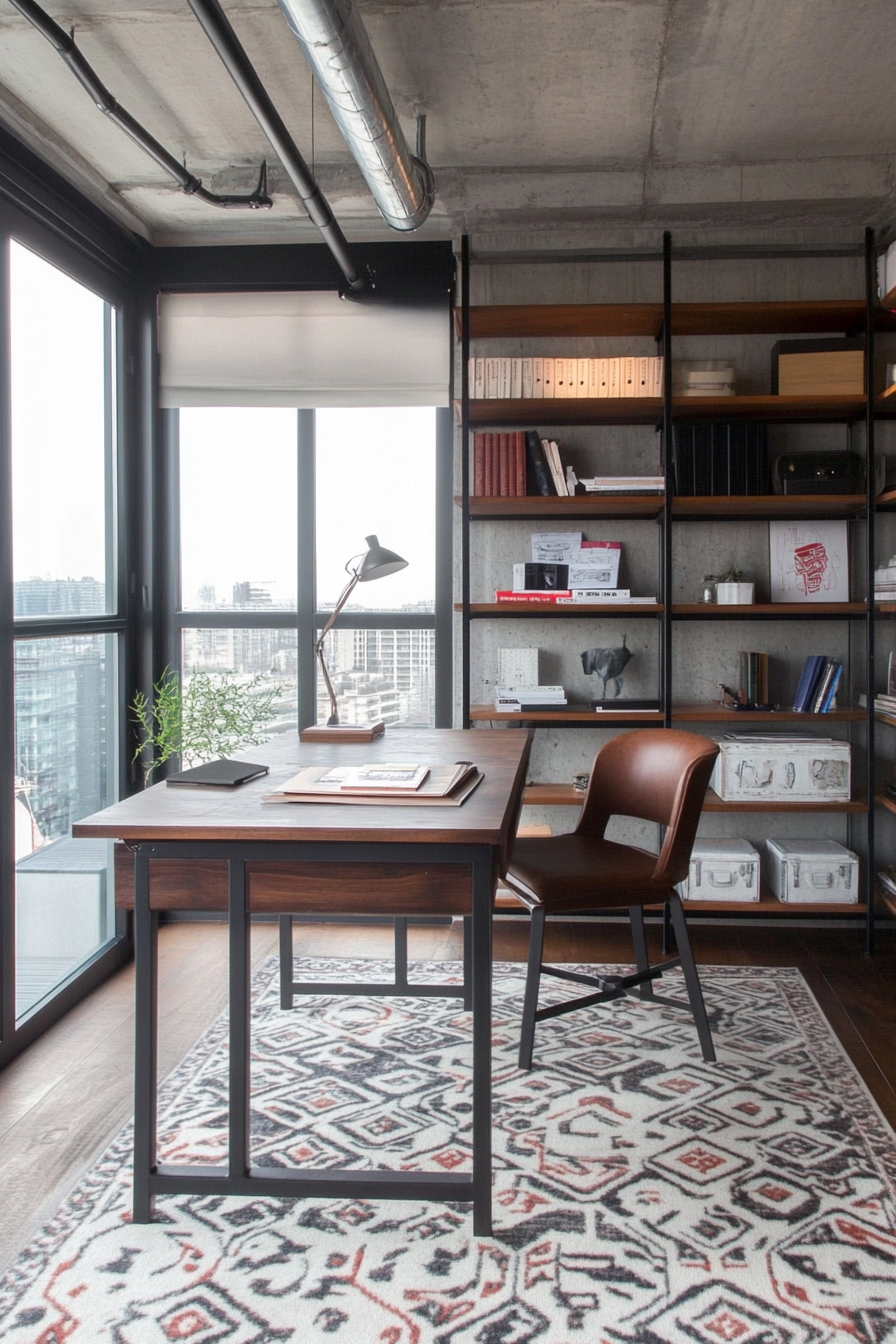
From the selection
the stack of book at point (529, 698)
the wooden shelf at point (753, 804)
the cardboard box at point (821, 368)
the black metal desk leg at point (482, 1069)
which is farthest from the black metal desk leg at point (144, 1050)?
the cardboard box at point (821, 368)

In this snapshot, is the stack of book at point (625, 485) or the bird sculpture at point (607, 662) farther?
the bird sculpture at point (607, 662)

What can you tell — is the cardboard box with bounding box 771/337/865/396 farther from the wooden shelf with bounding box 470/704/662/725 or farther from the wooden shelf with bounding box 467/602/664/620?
the wooden shelf with bounding box 470/704/662/725

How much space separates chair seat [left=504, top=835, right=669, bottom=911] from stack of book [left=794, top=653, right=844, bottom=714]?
4.33ft

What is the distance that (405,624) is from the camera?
4375mm

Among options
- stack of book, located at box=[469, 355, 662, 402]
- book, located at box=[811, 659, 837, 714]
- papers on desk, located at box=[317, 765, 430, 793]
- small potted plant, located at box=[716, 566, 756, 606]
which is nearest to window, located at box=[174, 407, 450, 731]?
stack of book, located at box=[469, 355, 662, 402]

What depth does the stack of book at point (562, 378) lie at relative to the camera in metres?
3.86

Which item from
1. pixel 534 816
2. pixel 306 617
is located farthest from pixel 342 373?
pixel 534 816

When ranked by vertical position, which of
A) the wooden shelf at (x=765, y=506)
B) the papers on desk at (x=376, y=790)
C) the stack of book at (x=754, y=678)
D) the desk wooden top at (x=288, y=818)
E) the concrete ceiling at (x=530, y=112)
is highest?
the concrete ceiling at (x=530, y=112)

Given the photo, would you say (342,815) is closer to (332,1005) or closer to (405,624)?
(332,1005)

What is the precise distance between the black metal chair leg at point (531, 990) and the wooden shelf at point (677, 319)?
239 centimetres

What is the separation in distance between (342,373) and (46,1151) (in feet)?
10.2

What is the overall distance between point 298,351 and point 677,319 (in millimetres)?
1595

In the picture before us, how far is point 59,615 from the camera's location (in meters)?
3.49

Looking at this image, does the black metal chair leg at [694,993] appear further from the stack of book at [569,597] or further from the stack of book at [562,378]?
the stack of book at [562,378]
